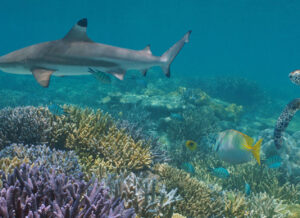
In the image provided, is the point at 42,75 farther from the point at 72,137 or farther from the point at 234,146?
the point at 234,146

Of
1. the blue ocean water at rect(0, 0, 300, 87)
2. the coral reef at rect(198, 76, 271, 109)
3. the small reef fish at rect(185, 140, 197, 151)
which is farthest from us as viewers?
the blue ocean water at rect(0, 0, 300, 87)

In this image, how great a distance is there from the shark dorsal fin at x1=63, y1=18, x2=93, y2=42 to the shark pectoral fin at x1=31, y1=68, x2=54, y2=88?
0.93 meters

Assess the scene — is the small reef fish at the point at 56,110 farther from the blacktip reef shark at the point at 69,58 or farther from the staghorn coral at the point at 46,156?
the staghorn coral at the point at 46,156

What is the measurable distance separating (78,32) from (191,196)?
4.58 metres

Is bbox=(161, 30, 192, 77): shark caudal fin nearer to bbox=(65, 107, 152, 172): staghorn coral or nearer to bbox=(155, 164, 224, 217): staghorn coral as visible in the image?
bbox=(65, 107, 152, 172): staghorn coral

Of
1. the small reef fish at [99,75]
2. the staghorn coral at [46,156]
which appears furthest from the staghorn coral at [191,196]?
the small reef fish at [99,75]

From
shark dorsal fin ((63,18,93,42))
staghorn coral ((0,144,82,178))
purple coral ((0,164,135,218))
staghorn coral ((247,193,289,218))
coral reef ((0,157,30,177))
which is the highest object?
shark dorsal fin ((63,18,93,42))

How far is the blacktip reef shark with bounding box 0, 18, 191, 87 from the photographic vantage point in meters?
4.61

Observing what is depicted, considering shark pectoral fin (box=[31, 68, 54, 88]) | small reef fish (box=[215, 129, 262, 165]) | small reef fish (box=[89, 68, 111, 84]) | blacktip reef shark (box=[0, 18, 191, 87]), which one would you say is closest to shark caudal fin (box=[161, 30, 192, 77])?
blacktip reef shark (box=[0, 18, 191, 87])

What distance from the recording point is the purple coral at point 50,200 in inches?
65.7

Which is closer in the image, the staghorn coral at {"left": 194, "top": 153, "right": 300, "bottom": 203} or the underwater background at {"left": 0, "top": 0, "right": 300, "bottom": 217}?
the underwater background at {"left": 0, "top": 0, "right": 300, "bottom": 217}

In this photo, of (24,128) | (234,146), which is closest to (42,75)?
(24,128)

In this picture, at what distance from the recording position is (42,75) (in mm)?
4504

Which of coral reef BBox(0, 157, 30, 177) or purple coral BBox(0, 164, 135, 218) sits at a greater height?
coral reef BBox(0, 157, 30, 177)
